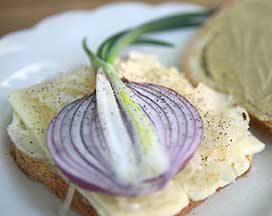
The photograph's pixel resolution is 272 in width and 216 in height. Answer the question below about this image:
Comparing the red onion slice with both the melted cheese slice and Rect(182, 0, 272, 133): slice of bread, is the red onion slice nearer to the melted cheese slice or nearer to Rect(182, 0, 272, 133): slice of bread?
the melted cheese slice

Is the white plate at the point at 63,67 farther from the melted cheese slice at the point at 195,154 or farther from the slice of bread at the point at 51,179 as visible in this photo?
the melted cheese slice at the point at 195,154

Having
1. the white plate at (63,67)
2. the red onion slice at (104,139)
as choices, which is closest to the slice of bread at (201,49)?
the white plate at (63,67)

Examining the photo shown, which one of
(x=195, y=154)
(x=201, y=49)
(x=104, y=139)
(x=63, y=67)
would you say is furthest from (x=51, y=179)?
(x=201, y=49)

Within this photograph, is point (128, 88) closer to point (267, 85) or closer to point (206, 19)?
point (267, 85)

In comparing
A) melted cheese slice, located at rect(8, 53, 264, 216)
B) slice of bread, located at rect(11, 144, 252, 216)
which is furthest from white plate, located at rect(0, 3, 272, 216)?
melted cheese slice, located at rect(8, 53, 264, 216)

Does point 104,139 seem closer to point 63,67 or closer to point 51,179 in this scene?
point 51,179

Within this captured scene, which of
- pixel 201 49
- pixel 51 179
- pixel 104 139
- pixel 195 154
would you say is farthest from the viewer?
pixel 201 49
